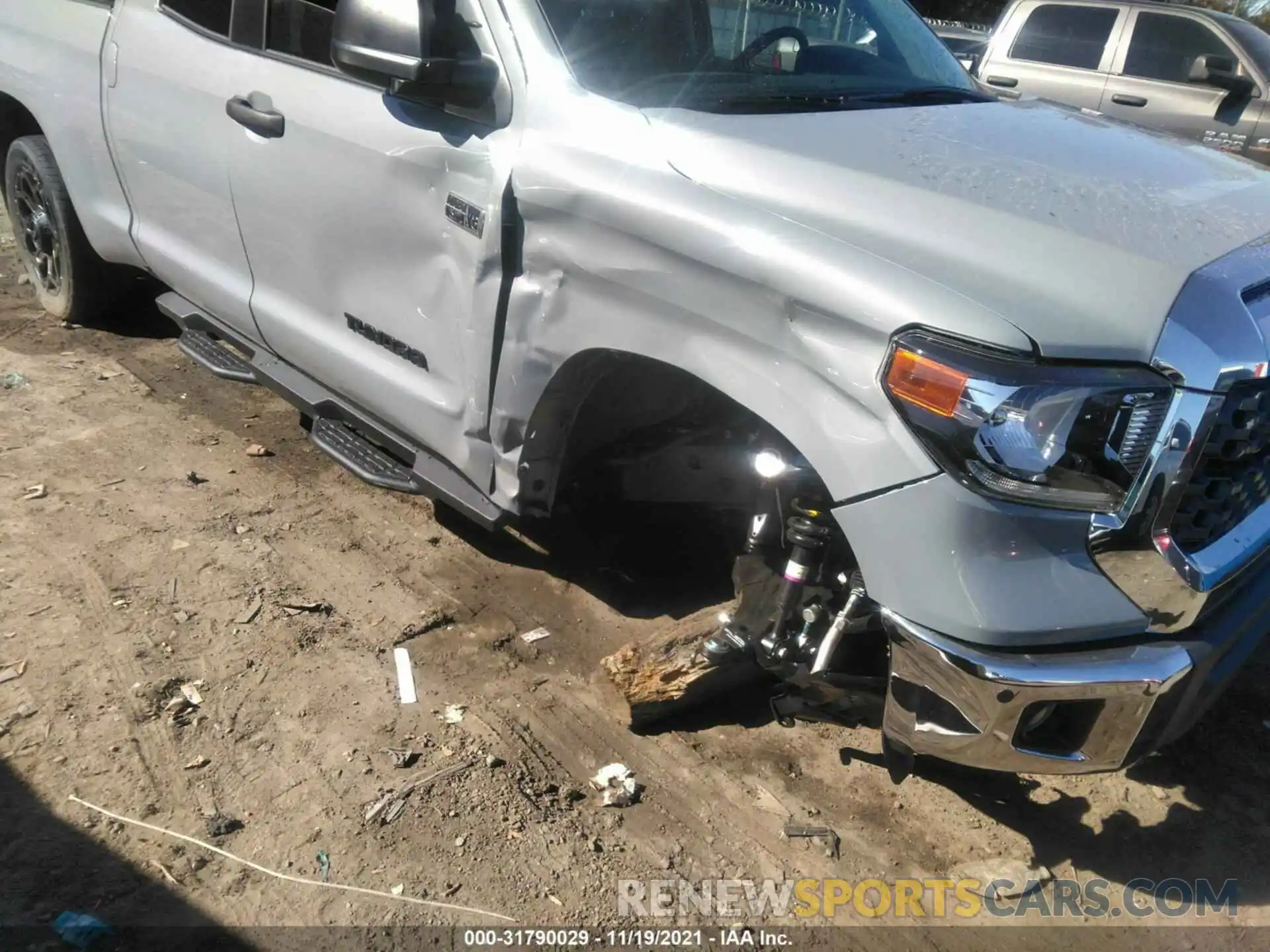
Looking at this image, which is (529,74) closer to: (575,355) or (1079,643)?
(575,355)

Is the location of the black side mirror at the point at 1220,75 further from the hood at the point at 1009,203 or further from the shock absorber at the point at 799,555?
the shock absorber at the point at 799,555

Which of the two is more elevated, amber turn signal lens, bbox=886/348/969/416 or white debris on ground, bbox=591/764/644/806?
amber turn signal lens, bbox=886/348/969/416

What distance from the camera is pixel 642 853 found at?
2551 millimetres

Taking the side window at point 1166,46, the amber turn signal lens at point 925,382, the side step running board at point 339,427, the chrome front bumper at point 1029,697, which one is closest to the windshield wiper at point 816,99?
the amber turn signal lens at point 925,382

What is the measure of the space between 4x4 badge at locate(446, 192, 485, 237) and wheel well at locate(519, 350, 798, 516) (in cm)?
44

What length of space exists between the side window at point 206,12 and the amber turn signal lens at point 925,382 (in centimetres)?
278

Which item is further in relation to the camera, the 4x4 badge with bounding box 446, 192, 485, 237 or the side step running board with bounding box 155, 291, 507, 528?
the side step running board with bounding box 155, 291, 507, 528

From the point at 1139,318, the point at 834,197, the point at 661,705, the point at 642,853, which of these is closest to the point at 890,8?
the point at 834,197

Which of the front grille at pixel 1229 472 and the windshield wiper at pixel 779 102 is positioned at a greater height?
the windshield wiper at pixel 779 102

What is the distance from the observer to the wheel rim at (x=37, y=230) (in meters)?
5.01

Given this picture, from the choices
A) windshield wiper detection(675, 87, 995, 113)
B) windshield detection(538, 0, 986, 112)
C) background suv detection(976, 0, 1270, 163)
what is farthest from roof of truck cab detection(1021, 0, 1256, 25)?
windshield wiper detection(675, 87, 995, 113)

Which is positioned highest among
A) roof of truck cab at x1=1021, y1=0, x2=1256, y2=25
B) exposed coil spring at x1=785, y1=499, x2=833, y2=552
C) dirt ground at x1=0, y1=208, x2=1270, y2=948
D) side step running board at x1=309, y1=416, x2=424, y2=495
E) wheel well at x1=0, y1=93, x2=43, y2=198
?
roof of truck cab at x1=1021, y1=0, x2=1256, y2=25

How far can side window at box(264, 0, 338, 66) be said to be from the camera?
326 cm

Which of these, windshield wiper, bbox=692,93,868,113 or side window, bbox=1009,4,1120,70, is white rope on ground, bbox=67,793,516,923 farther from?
side window, bbox=1009,4,1120,70
